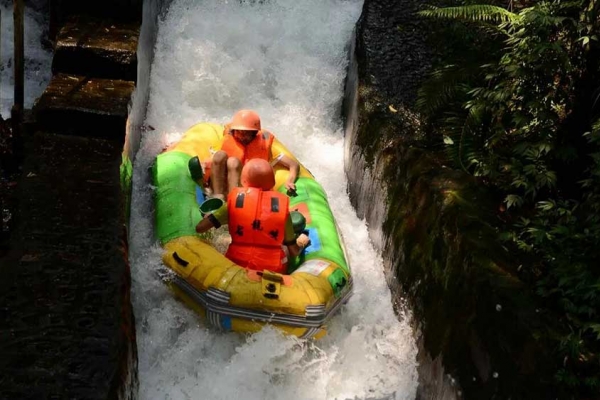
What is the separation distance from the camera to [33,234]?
4.66 m

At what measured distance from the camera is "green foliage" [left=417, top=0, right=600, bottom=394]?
4359 mm

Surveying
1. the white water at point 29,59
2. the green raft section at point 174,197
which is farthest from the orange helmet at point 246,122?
the white water at point 29,59

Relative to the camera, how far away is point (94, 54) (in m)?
6.45

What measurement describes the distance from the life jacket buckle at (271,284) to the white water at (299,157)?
29 centimetres

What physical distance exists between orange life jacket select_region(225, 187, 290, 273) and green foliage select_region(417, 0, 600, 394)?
1562 millimetres

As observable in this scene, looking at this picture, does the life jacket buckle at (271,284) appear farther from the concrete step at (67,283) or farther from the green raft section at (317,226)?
the concrete step at (67,283)

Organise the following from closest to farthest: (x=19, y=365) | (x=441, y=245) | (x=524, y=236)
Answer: (x=19, y=365)
(x=524, y=236)
(x=441, y=245)

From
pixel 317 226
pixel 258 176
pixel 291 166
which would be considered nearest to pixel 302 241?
pixel 317 226

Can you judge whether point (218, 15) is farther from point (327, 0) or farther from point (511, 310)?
point (511, 310)

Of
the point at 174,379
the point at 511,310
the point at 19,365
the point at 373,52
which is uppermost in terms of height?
the point at 373,52

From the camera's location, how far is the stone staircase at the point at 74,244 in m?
3.80

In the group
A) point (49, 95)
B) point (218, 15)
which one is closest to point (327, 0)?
point (218, 15)

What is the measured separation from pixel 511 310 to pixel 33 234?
3.17 m

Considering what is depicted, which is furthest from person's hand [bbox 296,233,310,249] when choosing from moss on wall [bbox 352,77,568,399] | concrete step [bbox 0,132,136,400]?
concrete step [bbox 0,132,136,400]
